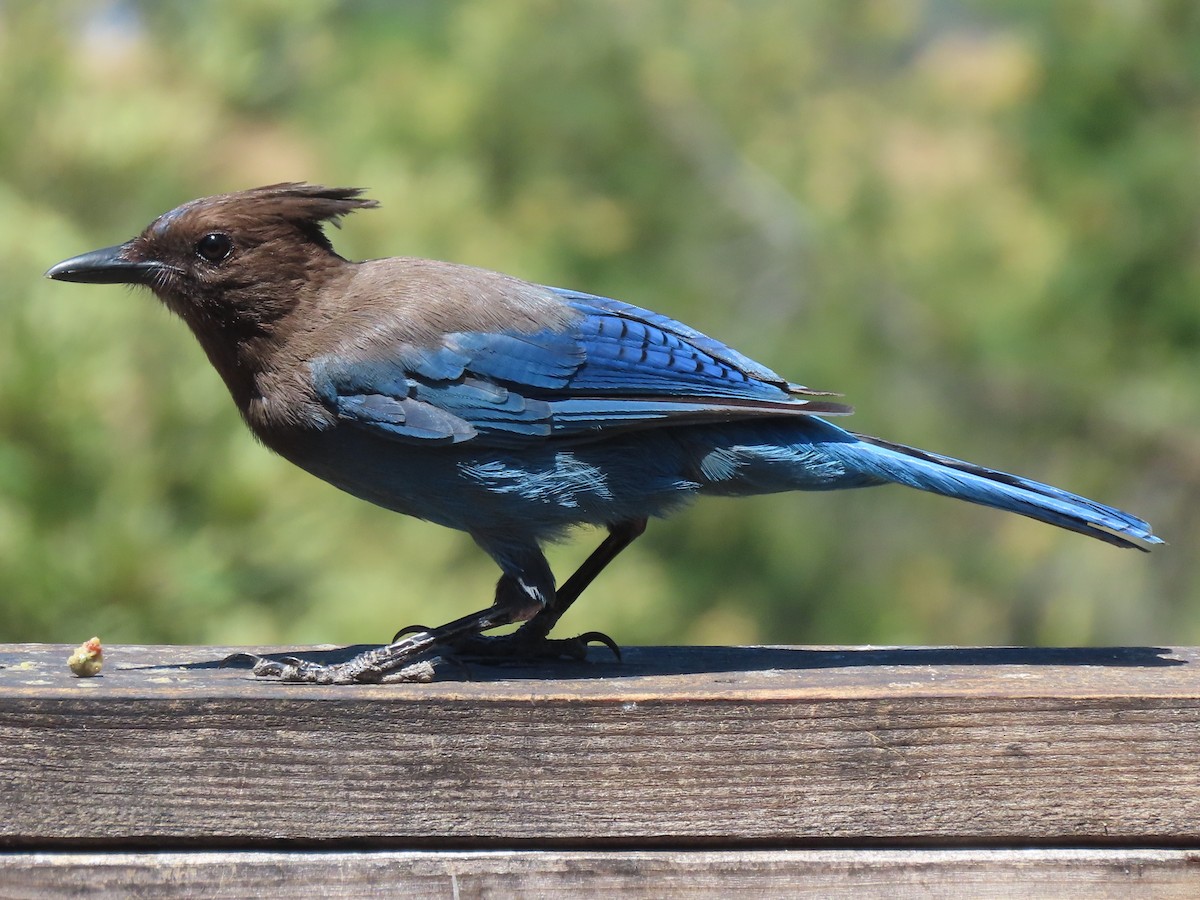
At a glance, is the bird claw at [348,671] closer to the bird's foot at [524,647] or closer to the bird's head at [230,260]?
the bird's foot at [524,647]

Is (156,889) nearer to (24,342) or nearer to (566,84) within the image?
(24,342)

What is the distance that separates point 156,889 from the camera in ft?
6.64

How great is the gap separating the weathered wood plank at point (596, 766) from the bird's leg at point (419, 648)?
0.94 feet

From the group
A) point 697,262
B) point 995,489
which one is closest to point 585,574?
point 995,489

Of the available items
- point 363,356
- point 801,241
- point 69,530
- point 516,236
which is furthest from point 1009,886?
point 516,236

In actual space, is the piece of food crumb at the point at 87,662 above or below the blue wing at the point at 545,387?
below

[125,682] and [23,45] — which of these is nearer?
[125,682]

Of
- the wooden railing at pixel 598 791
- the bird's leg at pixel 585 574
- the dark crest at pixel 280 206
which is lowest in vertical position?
the wooden railing at pixel 598 791

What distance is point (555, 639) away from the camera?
9.41 feet

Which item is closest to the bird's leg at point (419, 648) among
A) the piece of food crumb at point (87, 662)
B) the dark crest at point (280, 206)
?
the piece of food crumb at point (87, 662)

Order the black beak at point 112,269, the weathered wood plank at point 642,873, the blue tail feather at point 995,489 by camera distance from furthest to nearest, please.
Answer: the black beak at point 112,269 → the blue tail feather at point 995,489 → the weathered wood plank at point 642,873

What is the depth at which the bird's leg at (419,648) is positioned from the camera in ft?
8.07

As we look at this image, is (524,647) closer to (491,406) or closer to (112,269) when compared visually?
(491,406)

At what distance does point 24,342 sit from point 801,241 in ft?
10.7
